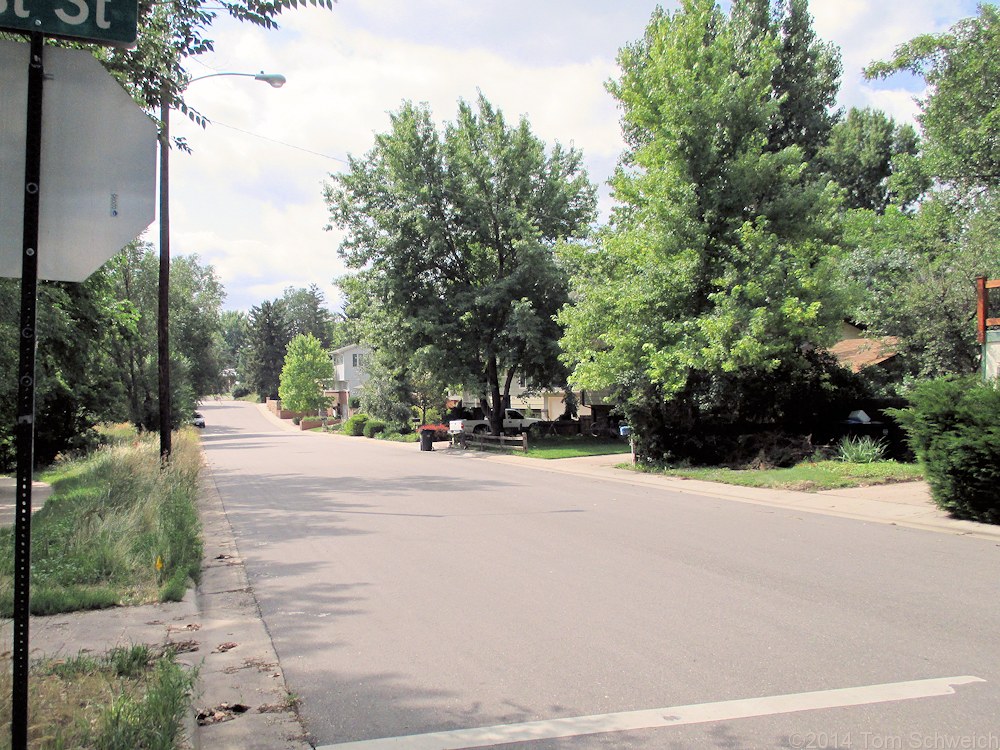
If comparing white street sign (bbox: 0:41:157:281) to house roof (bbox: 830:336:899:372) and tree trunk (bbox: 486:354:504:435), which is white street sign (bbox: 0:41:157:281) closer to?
house roof (bbox: 830:336:899:372)

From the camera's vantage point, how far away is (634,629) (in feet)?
19.9

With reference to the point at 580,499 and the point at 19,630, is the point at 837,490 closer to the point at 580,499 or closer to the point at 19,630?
the point at 580,499

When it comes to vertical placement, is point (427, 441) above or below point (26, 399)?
below

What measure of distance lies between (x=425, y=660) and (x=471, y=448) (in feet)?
94.7

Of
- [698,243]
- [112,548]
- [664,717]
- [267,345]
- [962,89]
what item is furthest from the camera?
[267,345]

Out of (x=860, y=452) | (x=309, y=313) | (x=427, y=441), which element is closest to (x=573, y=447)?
(x=427, y=441)

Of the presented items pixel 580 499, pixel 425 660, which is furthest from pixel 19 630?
pixel 580 499

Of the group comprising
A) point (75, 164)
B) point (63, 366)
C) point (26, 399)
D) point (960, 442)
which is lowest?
point (960, 442)

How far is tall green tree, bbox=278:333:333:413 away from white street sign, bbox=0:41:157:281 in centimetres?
7321

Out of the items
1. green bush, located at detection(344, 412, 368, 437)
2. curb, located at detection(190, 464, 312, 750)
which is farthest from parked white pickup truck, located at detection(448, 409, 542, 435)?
curb, located at detection(190, 464, 312, 750)

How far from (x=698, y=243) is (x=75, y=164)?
59.3 ft

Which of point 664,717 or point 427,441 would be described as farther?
point 427,441

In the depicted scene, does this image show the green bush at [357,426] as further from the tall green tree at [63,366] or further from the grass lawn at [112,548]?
the grass lawn at [112,548]

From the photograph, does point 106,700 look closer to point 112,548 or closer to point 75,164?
point 75,164
